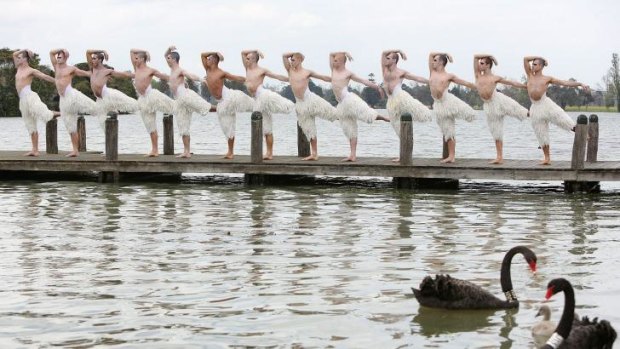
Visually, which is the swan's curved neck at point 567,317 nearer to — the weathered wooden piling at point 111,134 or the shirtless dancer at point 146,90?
the shirtless dancer at point 146,90

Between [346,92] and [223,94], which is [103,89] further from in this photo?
[346,92]

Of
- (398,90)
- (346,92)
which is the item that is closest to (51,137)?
(346,92)

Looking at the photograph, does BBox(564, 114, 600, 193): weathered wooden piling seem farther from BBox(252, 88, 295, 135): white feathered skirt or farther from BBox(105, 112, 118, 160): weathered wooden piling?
BBox(105, 112, 118, 160): weathered wooden piling

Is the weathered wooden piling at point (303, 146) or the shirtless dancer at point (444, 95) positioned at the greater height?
the shirtless dancer at point (444, 95)

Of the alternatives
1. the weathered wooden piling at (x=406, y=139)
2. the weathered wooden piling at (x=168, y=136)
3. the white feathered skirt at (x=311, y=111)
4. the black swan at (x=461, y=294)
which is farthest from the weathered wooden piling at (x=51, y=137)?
the black swan at (x=461, y=294)

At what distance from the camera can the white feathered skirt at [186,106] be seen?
23.5m

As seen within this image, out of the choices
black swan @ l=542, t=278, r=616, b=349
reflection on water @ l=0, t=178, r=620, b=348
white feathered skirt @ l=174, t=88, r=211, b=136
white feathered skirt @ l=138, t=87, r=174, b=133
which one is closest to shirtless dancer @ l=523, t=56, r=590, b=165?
reflection on water @ l=0, t=178, r=620, b=348

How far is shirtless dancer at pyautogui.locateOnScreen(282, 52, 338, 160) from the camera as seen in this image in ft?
74.4

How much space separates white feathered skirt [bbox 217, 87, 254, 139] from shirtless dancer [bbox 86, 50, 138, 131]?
1.82 meters

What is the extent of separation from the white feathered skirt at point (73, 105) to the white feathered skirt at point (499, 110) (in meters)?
7.88

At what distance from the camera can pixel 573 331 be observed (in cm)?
924

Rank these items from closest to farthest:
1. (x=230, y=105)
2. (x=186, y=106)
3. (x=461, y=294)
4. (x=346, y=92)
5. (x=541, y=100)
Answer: (x=461, y=294) → (x=541, y=100) → (x=346, y=92) → (x=230, y=105) → (x=186, y=106)

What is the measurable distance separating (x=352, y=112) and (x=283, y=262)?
872 centimetres

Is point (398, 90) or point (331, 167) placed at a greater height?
point (398, 90)
